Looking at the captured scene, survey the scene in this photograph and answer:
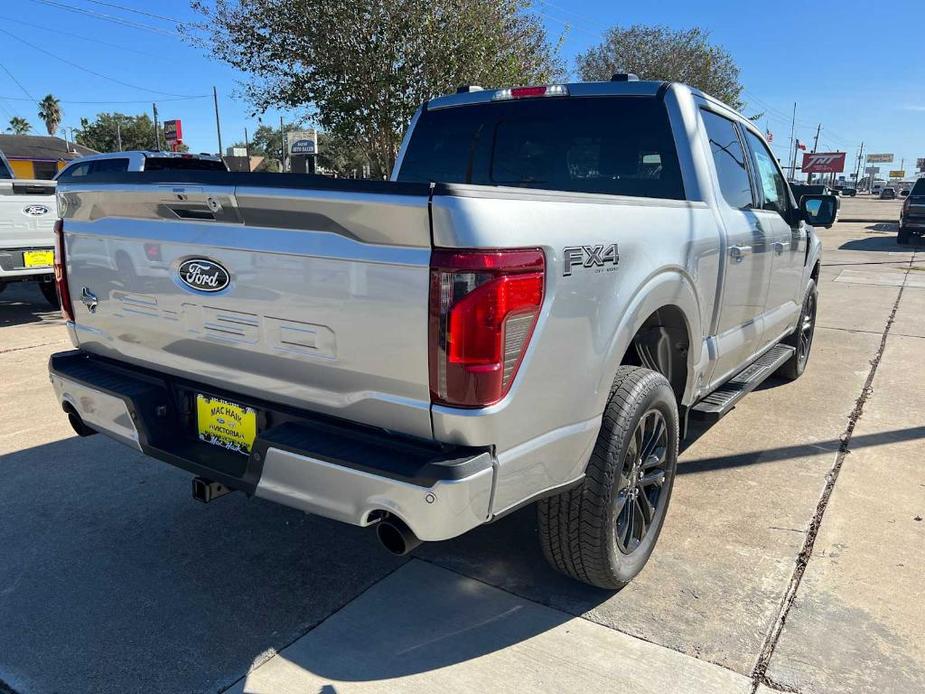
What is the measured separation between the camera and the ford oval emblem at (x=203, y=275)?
2416 mm

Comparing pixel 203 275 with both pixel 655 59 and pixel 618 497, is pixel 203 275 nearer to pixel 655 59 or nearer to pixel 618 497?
pixel 618 497

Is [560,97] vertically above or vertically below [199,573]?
above

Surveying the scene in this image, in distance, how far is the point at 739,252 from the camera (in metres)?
3.73

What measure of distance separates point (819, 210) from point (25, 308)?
9.31 meters

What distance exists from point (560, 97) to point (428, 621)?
2645 millimetres

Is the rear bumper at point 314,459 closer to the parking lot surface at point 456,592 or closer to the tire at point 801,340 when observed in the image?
the parking lot surface at point 456,592

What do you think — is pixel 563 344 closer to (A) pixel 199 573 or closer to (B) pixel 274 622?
(B) pixel 274 622

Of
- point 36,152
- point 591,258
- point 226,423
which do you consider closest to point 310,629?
point 226,423

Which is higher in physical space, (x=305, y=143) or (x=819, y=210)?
(x=305, y=143)

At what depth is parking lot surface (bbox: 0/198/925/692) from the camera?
8.13ft

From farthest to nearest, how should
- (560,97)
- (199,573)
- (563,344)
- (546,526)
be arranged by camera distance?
(560,97) < (199,573) < (546,526) < (563,344)

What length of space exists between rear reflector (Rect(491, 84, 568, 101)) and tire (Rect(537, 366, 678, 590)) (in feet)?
5.65

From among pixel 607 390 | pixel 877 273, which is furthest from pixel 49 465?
pixel 877 273

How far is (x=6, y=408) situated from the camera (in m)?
5.17
